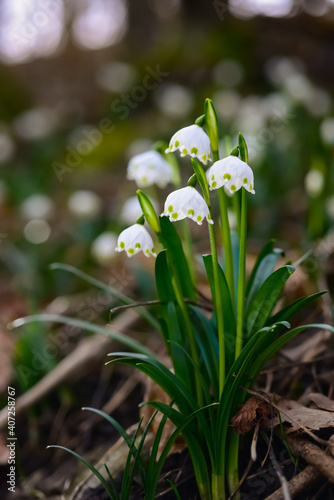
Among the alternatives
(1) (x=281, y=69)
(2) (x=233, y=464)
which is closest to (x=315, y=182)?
(2) (x=233, y=464)

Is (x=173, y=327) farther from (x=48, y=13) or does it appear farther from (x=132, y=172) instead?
(x=48, y=13)

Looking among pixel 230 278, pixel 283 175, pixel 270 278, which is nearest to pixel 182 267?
pixel 230 278

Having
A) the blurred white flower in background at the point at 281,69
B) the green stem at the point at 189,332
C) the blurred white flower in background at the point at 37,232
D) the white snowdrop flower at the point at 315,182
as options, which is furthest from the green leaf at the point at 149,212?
the blurred white flower in background at the point at 281,69

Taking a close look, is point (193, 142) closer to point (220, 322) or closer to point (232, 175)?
point (232, 175)

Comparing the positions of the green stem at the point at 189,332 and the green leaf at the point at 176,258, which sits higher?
the green leaf at the point at 176,258

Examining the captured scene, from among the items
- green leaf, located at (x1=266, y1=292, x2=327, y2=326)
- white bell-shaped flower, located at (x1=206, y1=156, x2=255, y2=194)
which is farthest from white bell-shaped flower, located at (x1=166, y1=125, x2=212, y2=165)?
green leaf, located at (x1=266, y1=292, x2=327, y2=326)

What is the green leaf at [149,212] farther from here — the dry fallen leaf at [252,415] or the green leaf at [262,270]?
the dry fallen leaf at [252,415]
